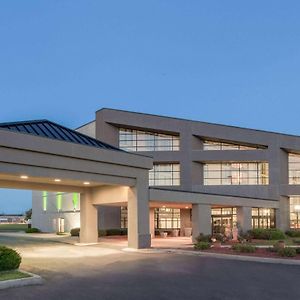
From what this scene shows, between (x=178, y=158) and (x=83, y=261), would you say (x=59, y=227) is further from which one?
(x=83, y=261)

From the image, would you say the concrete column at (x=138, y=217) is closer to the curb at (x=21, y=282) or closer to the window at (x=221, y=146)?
the curb at (x=21, y=282)

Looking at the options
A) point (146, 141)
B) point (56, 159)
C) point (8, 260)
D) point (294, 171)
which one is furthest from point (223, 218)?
point (8, 260)

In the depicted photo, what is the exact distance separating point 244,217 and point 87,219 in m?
15.0

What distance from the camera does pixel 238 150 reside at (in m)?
50.0

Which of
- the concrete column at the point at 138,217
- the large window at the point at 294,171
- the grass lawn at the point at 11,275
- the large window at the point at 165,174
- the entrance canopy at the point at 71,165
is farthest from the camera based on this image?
the large window at the point at 165,174

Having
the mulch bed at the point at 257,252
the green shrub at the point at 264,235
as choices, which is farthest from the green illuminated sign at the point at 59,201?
the mulch bed at the point at 257,252

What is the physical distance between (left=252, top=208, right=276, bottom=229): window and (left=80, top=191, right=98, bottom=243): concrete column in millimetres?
18523

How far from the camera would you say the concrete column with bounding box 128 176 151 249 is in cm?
2936

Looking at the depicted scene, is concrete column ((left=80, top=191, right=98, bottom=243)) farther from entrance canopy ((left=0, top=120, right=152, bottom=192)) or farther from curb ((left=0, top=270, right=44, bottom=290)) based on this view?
curb ((left=0, top=270, right=44, bottom=290))

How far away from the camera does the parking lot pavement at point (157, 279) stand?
12969mm

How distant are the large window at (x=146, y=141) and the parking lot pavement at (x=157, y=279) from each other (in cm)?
2936

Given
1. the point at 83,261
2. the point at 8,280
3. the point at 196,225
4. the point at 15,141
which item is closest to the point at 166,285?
the point at 8,280

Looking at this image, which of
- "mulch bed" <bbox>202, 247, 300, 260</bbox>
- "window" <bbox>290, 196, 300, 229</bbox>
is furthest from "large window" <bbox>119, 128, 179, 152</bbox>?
"mulch bed" <bbox>202, 247, 300, 260</bbox>

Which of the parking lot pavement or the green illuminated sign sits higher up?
the green illuminated sign
